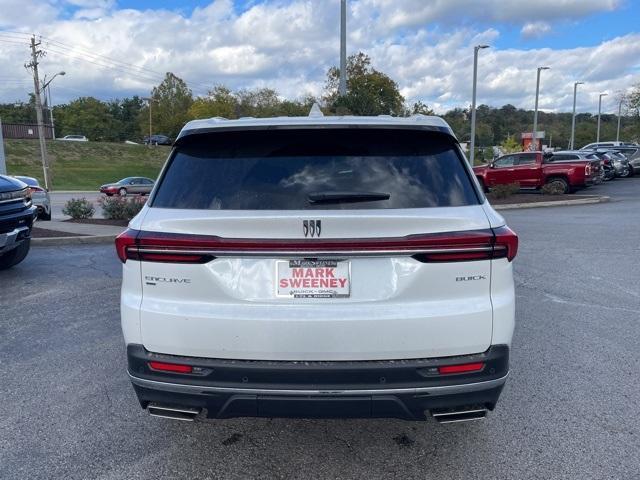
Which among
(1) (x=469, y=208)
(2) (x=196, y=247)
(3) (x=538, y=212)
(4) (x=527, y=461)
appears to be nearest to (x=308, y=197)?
(2) (x=196, y=247)

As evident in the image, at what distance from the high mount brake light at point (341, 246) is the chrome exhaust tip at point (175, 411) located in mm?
787

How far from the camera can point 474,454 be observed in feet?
10.5

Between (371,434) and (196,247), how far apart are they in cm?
173

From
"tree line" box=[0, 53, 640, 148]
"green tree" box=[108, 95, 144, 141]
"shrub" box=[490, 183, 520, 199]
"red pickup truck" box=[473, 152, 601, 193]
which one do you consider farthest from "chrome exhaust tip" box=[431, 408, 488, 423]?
"green tree" box=[108, 95, 144, 141]

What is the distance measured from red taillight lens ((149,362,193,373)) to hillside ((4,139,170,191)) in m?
48.8

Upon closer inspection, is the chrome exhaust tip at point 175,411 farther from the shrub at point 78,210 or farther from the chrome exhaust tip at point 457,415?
the shrub at point 78,210

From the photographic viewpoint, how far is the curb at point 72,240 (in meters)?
10.8

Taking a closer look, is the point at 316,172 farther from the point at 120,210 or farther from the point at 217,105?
the point at 217,105

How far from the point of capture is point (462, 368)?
8.75 ft

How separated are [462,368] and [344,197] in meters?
1.03

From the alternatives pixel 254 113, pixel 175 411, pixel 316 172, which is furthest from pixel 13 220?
pixel 254 113

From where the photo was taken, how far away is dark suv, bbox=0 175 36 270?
732 centimetres

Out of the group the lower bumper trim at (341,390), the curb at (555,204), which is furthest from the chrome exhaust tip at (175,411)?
the curb at (555,204)

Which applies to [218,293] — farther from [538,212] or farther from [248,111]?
[248,111]
